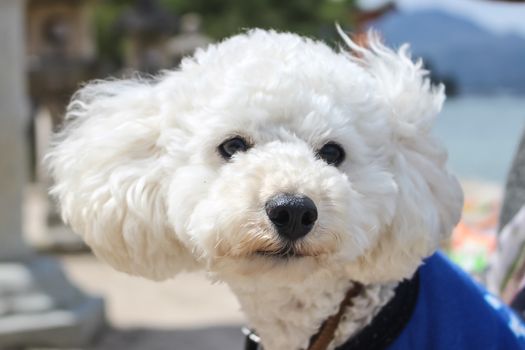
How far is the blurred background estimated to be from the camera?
3.70m

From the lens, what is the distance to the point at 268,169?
4.69 feet

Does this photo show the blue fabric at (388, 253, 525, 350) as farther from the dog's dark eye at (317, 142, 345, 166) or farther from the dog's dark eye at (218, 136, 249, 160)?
the dog's dark eye at (218, 136, 249, 160)

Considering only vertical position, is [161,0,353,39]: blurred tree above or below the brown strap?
above


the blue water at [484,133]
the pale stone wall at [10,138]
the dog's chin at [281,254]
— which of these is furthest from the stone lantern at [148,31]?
the dog's chin at [281,254]

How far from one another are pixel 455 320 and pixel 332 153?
17.4 inches

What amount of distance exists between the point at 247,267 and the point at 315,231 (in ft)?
0.48

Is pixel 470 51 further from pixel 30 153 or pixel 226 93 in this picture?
pixel 226 93

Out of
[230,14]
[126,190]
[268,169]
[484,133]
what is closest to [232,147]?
[268,169]

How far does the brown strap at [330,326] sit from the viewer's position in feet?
5.39

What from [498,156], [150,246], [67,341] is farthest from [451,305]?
[498,156]

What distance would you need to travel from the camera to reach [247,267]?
1.43 metres

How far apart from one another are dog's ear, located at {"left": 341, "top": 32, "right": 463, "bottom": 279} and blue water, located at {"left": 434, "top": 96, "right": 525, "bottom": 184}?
8.79 metres

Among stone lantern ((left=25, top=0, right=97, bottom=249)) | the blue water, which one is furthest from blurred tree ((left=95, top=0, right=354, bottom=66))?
stone lantern ((left=25, top=0, right=97, bottom=249))

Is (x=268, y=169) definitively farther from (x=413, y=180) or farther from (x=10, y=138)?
(x=10, y=138)
